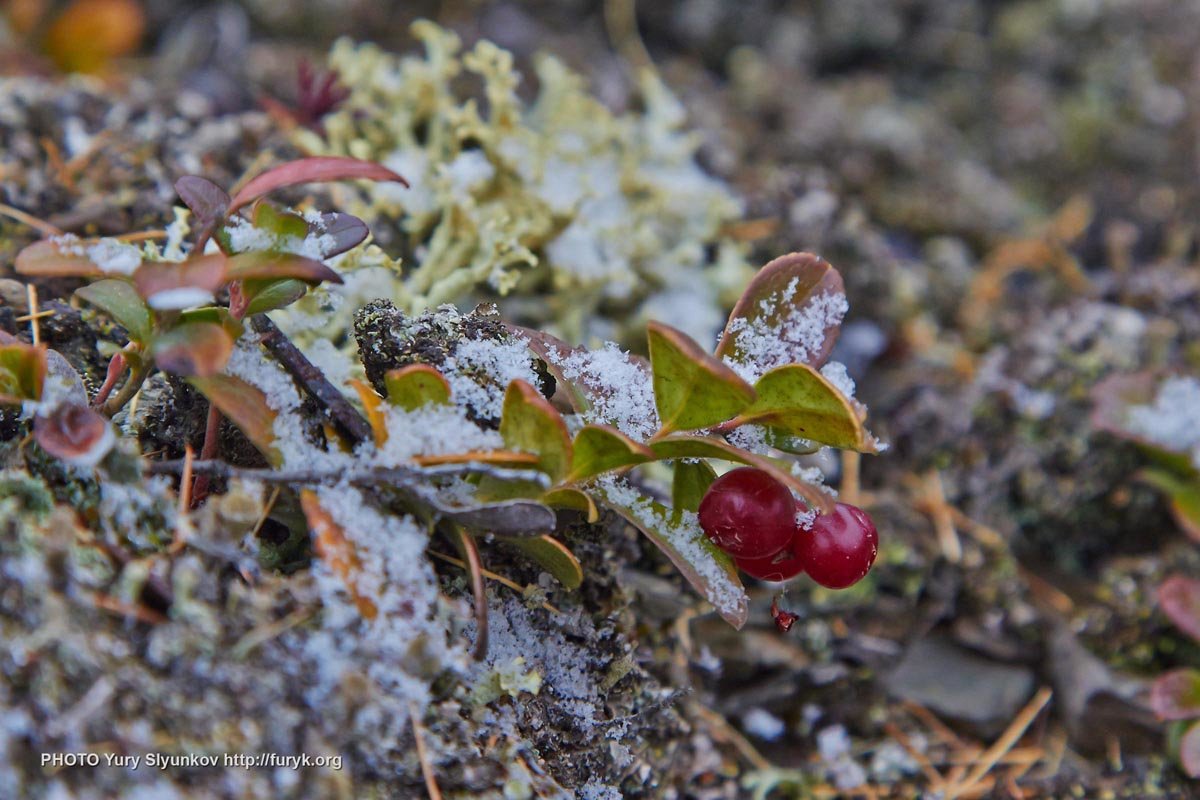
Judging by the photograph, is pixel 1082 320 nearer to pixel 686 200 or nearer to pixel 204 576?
pixel 686 200

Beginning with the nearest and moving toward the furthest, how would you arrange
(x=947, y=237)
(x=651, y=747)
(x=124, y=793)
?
(x=124, y=793)
(x=651, y=747)
(x=947, y=237)

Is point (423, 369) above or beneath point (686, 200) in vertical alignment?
beneath

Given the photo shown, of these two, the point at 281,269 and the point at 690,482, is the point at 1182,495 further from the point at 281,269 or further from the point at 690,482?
the point at 281,269

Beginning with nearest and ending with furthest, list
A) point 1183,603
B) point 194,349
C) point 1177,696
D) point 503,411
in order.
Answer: point 194,349
point 503,411
point 1177,696
point 1183,603

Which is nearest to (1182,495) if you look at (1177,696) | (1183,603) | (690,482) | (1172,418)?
(1172,418)

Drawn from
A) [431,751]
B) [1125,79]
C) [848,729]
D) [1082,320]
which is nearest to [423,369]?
[431,751]

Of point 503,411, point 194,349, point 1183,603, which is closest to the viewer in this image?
point 194,349

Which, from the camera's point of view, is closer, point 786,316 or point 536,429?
point 536,429

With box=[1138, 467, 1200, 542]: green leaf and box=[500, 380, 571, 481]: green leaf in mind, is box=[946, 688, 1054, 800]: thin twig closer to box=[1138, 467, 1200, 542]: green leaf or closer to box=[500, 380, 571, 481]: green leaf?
box=[1138, 467, 1200, 542]: green leaf
